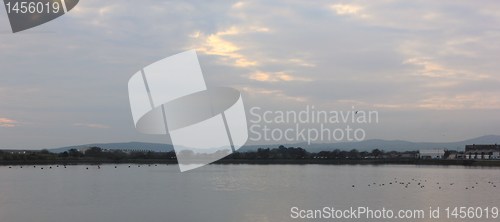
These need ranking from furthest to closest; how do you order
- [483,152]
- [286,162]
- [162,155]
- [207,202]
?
[162,155], [483,152], [286,162], [207,202]

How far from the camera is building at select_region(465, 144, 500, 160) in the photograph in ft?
383

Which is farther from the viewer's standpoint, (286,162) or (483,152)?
(483,152)

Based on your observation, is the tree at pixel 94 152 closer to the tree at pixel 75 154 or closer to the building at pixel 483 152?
the tree at pixel 75 154

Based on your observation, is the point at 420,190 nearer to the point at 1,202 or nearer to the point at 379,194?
the point at 379,194

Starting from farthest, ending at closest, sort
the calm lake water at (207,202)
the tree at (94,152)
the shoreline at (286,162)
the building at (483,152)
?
the tree at (94,152) → the building at (483,152) → the shoreline at (286,162) → the calm lake water at (207,202)

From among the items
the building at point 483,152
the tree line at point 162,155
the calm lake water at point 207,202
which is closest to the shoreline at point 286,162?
the tree line at point 162,155

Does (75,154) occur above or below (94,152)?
below

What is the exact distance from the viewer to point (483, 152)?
120812 millimetres

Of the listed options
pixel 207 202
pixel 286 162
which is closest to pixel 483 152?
pixel 286 162

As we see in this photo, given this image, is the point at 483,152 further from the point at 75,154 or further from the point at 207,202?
the point at 207,202

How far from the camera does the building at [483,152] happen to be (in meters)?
117

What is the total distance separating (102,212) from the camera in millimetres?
24781

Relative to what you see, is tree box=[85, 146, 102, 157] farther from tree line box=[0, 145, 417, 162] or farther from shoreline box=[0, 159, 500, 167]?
shoreline box=[0, 159, 500, 167]

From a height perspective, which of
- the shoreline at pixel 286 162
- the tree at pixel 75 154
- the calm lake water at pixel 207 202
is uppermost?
the tree at pixel 75 154
